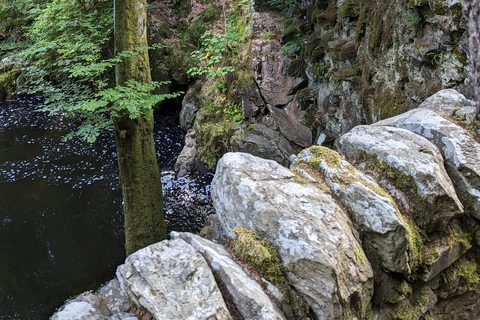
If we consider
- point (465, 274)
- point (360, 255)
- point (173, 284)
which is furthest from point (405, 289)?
point (173, 284)

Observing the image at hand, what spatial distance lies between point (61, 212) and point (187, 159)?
160 inches

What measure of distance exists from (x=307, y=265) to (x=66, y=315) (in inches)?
83.6

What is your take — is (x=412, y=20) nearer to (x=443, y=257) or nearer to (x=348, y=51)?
(x=348, y=51)

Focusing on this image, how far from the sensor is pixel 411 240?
127 inches

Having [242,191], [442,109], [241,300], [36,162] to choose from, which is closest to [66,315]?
[241,300]

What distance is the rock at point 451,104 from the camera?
4.05 m

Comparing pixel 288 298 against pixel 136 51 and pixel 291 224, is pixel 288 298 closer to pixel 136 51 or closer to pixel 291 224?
pixel 291 224

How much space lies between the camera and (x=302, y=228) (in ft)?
9.26

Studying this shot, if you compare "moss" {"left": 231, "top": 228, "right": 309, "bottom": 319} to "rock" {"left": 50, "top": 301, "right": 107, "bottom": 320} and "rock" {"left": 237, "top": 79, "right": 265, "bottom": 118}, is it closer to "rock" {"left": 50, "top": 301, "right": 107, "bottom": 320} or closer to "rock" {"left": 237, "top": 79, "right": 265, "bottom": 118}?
"rock" {"left": 50, "top": 301, "right": 107, "bottom": 320}

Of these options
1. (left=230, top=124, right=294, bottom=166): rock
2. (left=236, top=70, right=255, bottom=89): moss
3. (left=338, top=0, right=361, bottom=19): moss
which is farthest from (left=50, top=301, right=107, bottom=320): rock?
(left=236, top=70, right=255, bottom=89): moss

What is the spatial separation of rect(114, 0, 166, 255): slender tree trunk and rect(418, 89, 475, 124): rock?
4323 millimetres

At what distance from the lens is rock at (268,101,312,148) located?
30.9 ft

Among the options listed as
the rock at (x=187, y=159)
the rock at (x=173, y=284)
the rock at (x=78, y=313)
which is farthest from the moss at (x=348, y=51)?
the rock at (x=78, y=313)

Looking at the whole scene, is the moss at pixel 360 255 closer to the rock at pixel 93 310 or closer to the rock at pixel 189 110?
the rock at pixel 93 310
